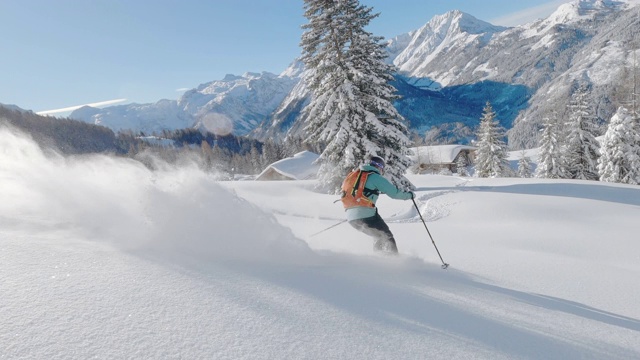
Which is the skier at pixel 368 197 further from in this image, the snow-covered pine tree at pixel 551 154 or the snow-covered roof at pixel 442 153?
the snow-covered roof at pixel 442 153

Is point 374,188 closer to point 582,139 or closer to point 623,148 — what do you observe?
point 623,148

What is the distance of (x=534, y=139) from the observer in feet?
550

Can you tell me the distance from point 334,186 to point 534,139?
601 feet

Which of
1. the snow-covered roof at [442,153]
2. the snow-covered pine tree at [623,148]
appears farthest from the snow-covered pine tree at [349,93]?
the snow-covered roof at [442,153]

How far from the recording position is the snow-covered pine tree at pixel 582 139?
1266 inches

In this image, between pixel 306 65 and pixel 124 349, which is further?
pixel 306 65

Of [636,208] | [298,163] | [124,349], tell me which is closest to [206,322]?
[124,349]

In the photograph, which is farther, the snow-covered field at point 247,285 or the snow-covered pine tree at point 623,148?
the snow-covered pine tree at point 623,148

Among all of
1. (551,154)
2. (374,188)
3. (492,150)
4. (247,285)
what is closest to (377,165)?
(374,188)

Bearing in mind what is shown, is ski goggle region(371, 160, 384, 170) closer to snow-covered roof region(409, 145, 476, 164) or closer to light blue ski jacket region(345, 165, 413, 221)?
light blue ski jacket region(345, 165, 413, 221)

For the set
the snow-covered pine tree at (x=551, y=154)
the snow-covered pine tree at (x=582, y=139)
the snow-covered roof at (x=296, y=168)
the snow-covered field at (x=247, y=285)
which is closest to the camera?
the snow-covered field at (x=247, y=285)

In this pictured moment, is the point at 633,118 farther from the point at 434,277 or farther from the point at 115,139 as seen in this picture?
the point at 115,139

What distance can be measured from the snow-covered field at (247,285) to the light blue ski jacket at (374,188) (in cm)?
74

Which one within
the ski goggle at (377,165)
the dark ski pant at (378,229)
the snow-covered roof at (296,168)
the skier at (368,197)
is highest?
the ski goggle at (377,165)
